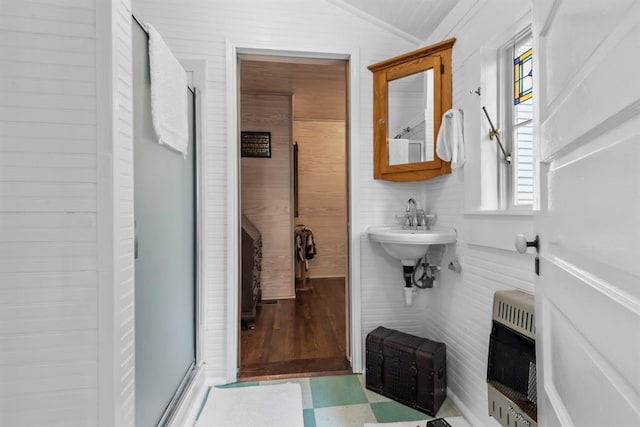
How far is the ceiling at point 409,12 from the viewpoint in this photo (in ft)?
6.00

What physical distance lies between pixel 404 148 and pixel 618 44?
1.67 m

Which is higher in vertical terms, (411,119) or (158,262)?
(411,119)

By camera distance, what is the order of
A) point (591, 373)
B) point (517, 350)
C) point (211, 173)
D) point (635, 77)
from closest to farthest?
point (635, 77) → point (591, 373) → point (517, 350) → point (211, 173)

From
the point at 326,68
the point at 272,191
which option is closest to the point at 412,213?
the point at 326,68

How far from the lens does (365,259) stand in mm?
2123

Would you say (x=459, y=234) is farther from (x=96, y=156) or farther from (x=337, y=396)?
(x=96, y=156)

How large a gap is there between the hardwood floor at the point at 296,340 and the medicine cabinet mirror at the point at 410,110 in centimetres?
140

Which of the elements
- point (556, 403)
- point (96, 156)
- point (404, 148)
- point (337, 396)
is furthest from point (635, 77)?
point (337, 396)

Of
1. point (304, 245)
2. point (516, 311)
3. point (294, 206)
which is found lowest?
point (304, 245)

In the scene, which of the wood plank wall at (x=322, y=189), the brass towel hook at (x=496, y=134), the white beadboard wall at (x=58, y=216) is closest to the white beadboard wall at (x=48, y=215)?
the white beadboard wall at (x=58, y=216)

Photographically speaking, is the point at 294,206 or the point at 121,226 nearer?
the point at 121,226

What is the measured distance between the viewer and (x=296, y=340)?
2570 millimetres

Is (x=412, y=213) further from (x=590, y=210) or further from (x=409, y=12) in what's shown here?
(x=590, y=210)

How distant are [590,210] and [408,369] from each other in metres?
1.51
